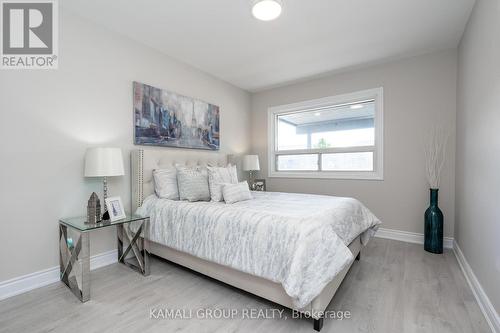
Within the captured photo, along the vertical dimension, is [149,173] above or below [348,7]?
below

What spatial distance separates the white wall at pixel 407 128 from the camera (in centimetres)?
298

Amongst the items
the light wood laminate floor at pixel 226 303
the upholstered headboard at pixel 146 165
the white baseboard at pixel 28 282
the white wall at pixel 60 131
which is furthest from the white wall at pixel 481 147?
the white baseboard at pixel 28 282

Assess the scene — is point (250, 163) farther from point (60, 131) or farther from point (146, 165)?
point (60, 131)

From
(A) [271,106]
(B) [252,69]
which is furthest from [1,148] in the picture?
(A) [271,106]

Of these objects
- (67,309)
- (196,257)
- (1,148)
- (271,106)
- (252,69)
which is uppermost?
(252,69)

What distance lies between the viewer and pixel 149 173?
273cm

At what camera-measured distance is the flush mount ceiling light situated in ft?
6.56

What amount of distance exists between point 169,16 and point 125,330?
268cm

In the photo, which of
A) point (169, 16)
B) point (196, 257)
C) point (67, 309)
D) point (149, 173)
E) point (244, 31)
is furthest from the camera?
point (149, 173)

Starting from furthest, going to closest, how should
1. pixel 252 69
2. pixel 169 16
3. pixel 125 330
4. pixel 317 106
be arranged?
pixel 317 106 < pixel 252 69 < pixel 169 16 < pixel 125 330

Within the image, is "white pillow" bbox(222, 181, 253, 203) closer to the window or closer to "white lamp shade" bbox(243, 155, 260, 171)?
"white lamp shade" bbox(243, 155, 260, 171)

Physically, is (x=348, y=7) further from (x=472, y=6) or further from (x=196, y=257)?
(x=196, y=257)

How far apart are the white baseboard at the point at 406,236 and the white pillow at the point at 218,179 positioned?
234cm

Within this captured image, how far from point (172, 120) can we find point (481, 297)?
11.4 feet
